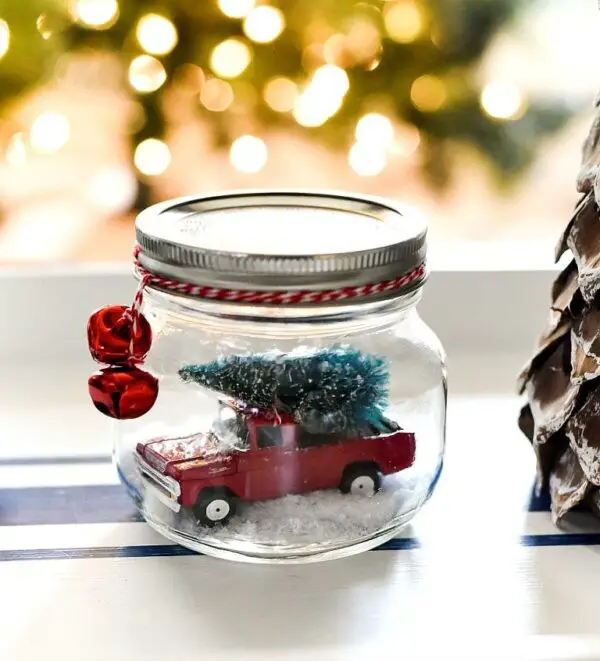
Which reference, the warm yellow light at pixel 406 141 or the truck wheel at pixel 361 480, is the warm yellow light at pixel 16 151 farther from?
the truck wheel at pixel 361 480

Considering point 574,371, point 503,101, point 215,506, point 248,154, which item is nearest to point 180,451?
point 215,506

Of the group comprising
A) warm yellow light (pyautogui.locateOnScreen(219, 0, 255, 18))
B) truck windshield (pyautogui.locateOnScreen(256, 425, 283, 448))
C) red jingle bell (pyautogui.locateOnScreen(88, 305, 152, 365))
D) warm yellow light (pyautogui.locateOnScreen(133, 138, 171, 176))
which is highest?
warm yellow light (pyautogui.locateOnScreen(219, 0, 255, 18))

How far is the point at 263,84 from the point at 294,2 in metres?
0.09

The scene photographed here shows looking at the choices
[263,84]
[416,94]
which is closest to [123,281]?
[263,84]

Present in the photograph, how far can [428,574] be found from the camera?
583 mm

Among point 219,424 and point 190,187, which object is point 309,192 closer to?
point 219,424

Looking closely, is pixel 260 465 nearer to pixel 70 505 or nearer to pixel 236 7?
pixel 70 505

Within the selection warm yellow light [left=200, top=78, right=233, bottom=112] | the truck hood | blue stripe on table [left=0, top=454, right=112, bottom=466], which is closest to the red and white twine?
the truck hood

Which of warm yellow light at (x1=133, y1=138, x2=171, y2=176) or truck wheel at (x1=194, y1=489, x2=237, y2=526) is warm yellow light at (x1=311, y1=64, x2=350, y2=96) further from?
truck wheel at (x1=194, y1=489, x2=237, y2=526)

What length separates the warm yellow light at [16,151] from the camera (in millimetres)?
983

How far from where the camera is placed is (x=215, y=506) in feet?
1.89

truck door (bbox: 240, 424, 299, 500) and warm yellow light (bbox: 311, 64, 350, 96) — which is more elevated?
warm yellow light (bbox: 311, 64, 350, 96)

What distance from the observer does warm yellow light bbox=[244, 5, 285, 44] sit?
3.15ft

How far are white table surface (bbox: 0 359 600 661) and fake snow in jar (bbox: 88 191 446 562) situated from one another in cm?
3
